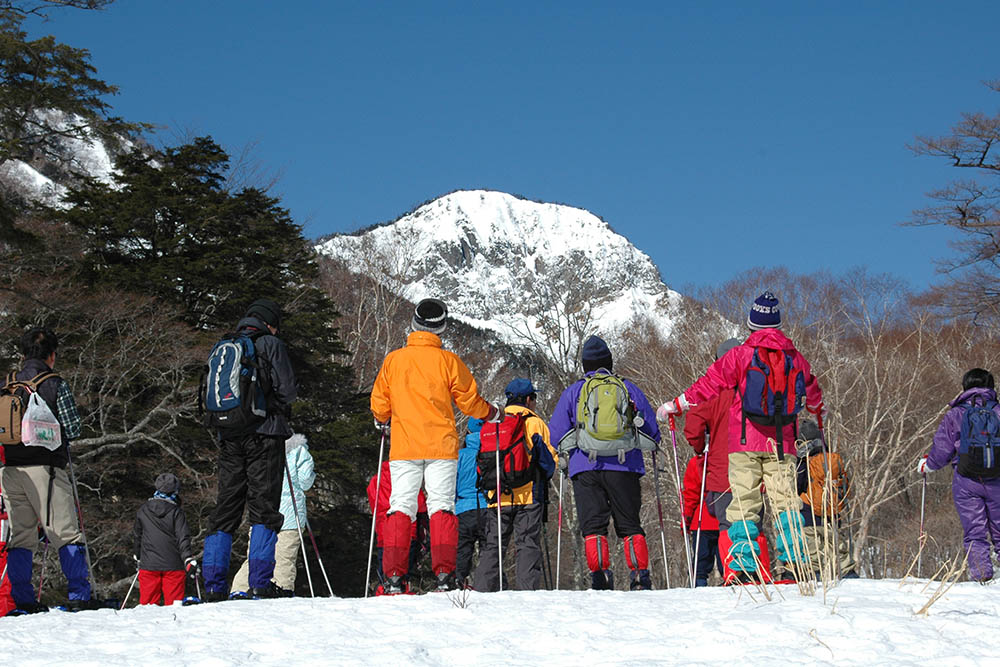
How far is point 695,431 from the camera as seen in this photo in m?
8.03

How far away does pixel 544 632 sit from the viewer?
12.6 ft

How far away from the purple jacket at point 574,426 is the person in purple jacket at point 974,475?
2659 millimetres

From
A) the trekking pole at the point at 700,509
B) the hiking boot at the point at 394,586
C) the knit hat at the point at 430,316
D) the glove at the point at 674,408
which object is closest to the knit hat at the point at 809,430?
the trekking pole at the point at 700,509

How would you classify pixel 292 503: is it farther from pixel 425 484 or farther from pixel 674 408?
pixel 674 408

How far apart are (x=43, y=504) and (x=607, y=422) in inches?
149

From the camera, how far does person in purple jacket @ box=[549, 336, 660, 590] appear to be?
6957 millimetres

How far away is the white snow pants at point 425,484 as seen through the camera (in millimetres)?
6031

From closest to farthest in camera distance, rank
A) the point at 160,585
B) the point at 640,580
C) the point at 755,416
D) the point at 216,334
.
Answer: the point at 755,416 → the point at 640,580 → the point at 160,585 → the point at 216,334

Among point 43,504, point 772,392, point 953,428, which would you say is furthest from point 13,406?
point 953,428

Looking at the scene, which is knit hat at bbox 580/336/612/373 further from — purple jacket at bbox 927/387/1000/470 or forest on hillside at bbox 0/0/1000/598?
forest on hillside at bbox 0/0/1000/598

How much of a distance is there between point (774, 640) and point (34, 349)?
513cm

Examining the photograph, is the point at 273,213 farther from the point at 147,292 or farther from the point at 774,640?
the point at 774,640

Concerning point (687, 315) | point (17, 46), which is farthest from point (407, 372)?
point (687, 315)

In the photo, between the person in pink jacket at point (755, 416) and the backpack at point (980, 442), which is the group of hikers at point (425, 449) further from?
the backpack at point (980, 442)
